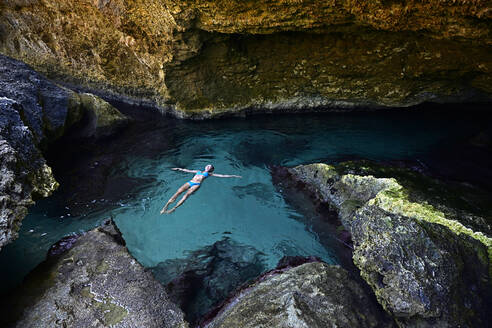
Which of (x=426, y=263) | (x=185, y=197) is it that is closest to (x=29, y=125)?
(x=185, y=197)

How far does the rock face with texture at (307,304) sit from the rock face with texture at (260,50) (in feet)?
16.0

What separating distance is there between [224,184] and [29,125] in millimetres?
4221

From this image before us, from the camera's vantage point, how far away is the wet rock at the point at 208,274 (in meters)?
4.10

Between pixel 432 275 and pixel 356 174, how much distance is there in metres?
2.95

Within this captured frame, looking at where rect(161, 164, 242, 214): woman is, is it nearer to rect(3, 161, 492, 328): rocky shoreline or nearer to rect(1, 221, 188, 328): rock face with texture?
rect(3, 161, 492, 328): rocky shoreline

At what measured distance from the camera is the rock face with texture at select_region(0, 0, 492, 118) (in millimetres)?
5906

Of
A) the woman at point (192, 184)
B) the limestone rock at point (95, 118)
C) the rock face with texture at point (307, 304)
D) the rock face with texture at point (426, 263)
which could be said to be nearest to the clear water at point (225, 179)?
the woman at point (192, 184)

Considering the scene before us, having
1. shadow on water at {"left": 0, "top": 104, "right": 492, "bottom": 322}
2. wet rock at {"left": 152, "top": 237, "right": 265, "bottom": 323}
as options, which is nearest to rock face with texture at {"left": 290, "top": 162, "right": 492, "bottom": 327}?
shadow on water at {"left": 0, "top": 104, "right": 492, "bottom": 322}

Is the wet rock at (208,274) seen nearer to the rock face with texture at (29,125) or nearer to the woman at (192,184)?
the woman at (192,184)

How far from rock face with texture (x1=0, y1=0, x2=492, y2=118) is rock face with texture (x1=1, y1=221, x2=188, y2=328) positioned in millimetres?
5898

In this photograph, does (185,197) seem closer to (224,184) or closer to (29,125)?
(224,184)

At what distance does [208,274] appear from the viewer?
4566 millimetres

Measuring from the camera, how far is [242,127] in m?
9.61

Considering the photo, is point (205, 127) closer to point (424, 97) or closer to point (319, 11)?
point (319, 11)
